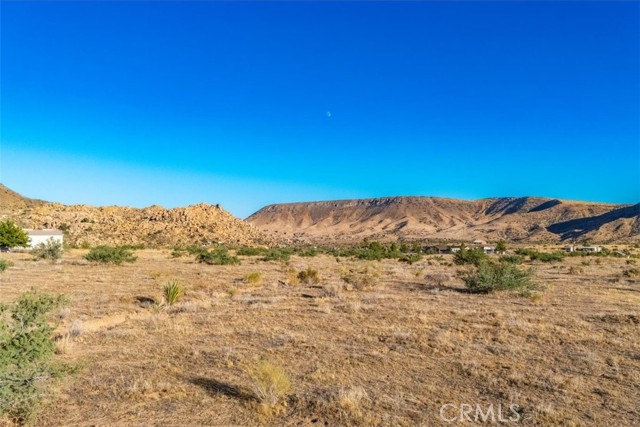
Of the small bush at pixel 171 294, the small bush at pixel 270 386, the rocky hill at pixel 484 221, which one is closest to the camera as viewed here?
the small bush at pixel 270 386

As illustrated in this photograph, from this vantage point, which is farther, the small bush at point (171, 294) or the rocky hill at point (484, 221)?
the rocky hill at point (484, 221)

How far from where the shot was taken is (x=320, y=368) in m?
8.73

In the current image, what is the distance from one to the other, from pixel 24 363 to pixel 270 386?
12.2 ft

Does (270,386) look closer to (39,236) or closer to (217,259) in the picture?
(217,259)

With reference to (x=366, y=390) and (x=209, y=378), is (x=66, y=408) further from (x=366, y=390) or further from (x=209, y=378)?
(x=366, y=390)

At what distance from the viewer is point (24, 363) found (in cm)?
687

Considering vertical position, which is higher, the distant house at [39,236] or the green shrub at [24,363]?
the distant house at [39,236]

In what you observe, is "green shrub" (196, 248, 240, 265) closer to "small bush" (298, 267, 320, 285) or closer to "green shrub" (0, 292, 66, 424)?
"small bush" (298, 267, 320, 285)

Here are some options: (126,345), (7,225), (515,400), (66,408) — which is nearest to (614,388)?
(515,400)

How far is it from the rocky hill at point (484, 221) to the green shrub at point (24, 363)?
363ft

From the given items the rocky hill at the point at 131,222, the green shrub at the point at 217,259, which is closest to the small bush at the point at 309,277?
the green shrub at the point at 217,259

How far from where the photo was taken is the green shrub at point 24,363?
20.7 ft

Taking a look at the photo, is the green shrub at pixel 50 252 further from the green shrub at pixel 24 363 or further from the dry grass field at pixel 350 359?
the green shrub at pixel 24 363

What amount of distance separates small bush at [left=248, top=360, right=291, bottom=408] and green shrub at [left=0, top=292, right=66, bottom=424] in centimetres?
311
